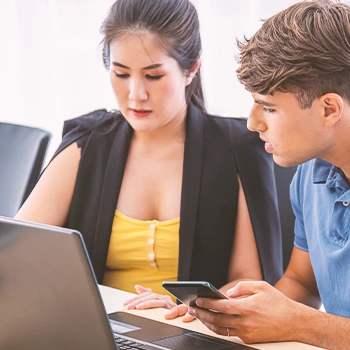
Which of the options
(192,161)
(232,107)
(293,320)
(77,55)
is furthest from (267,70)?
(77,55)

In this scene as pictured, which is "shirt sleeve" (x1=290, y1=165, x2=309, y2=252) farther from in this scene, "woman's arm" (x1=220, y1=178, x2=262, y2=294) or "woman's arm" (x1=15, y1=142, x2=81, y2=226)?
"woman's arm" (x1=15, y1=142, x2=81, y2=226)

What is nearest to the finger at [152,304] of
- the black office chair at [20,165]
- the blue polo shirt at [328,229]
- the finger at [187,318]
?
the finger at [187,318]

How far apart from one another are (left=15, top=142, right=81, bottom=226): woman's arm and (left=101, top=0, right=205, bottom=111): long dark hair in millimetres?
289

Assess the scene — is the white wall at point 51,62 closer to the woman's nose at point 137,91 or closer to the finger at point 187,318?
the woman's nose at point 137,91

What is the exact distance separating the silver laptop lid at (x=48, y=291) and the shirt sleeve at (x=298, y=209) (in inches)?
30.8

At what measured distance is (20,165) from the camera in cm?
185

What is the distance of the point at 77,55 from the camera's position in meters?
2.78

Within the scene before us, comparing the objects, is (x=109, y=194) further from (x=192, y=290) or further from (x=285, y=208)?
(x=192, y=290)

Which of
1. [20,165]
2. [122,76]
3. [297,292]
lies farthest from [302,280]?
[20,165]

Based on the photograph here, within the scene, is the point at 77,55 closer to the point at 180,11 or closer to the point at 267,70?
the point at 180,11

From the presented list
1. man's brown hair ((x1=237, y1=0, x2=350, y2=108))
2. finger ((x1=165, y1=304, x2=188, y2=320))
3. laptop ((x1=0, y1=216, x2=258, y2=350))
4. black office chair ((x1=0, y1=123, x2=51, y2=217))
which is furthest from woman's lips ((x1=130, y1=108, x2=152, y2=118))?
laptop ((x1=0, y1=216, x2=258, y2=350))

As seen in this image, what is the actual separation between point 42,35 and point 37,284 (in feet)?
6.58

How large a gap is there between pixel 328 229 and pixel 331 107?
0.27 m

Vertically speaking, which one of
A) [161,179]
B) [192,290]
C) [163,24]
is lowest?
[192,290]
